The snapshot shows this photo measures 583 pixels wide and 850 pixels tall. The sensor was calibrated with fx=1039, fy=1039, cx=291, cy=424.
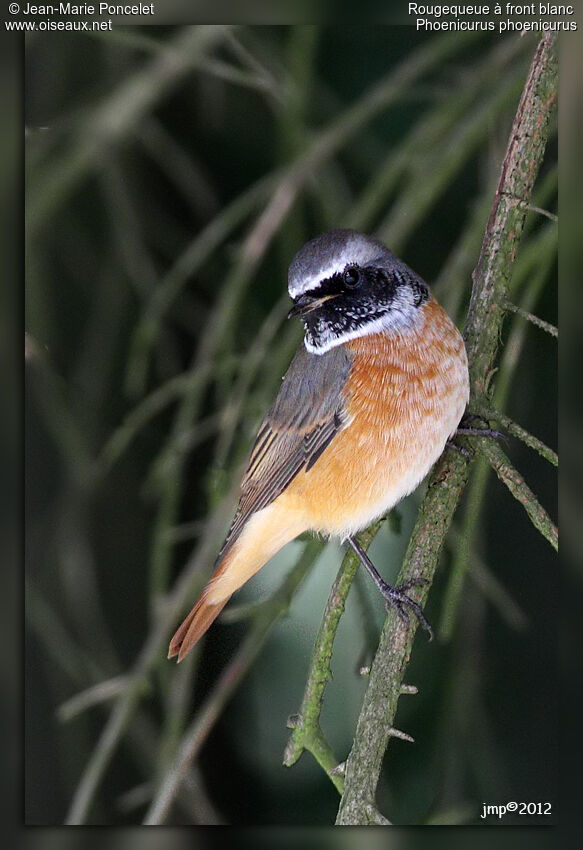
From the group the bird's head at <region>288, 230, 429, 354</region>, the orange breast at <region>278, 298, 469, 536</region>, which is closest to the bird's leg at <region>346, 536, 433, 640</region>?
the orange breast at <region>278, 298, 469, 536</region>

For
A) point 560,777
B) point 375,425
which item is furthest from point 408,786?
point 375,425

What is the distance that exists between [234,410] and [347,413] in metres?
0.23

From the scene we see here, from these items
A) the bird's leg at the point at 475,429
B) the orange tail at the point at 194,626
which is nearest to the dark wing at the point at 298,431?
the orange tail at the point at 194,626

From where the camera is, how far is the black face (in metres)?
2.12

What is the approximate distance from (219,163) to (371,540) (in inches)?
34.5

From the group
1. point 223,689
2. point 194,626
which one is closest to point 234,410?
point 194,626

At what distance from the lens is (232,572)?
7.00ft

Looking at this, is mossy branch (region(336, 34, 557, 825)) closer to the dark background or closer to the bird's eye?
the dark background

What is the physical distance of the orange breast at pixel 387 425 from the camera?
6.68 feet

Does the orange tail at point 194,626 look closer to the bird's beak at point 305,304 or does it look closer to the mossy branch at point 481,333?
the mossy branch at point 481,333

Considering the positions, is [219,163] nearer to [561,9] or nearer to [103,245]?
[103,245]

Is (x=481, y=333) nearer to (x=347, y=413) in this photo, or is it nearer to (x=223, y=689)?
(x=347, y=413)

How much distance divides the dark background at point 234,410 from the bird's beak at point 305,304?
0.11m

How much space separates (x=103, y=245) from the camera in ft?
7.57
